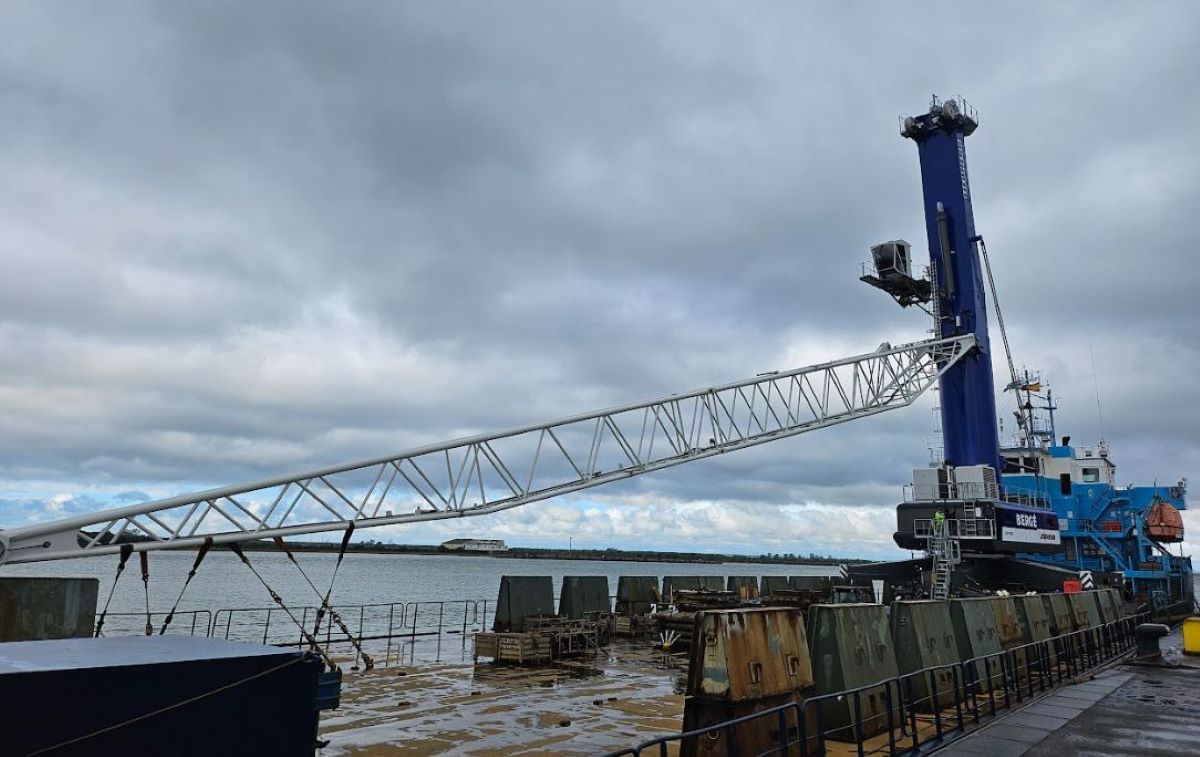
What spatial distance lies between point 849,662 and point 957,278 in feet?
117

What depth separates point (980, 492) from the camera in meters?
38.3

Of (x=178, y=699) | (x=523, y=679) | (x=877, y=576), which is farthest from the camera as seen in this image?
(x=877, y=576)

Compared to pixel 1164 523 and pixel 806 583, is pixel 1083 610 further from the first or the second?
pixel 1164 523

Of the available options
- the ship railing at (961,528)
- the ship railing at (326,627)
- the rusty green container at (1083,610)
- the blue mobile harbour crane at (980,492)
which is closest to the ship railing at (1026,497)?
the blue mobile harbour crane at (980,492)

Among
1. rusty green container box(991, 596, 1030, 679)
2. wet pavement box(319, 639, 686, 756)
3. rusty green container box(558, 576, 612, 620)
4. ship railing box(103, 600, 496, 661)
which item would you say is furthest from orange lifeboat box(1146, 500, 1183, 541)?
ship railing box(103, 600, 496, 661)

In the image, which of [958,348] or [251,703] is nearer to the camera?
[251,703]

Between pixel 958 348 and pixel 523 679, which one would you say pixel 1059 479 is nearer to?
pixel 958 348

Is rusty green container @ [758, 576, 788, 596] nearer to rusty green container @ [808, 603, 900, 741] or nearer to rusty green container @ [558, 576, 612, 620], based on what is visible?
rusty green container @ [558, 576, 612, 620]

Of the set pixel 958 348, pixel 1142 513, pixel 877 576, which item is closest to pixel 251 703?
pixel 877 576

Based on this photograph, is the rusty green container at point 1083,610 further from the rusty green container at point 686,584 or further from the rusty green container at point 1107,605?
the rusty green container at point 686,584

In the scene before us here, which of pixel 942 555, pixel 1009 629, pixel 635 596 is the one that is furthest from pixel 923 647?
pixel 942 555

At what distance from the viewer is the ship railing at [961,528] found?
36916mm

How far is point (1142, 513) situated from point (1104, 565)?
13.8 ft

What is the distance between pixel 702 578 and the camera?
45.4 metres
